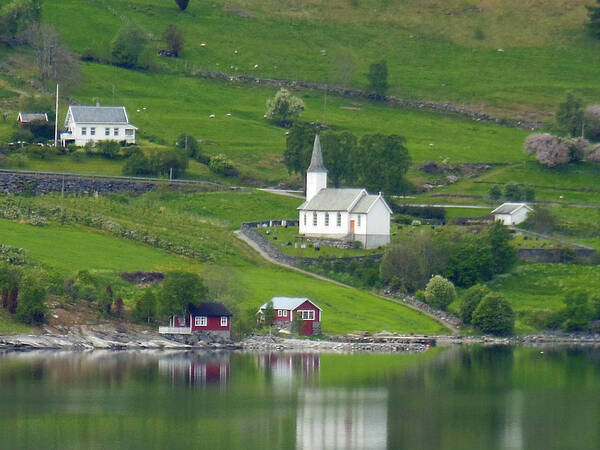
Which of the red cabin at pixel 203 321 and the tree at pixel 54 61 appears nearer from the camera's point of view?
the red cabin at pixel 203 321

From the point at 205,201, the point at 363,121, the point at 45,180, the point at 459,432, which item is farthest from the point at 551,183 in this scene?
the point at 459,432

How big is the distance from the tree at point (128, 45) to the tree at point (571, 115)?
163ft

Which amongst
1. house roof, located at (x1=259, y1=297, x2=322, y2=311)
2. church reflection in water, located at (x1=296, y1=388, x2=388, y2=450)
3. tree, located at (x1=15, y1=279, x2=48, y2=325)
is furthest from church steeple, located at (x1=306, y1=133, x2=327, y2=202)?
church reflection in water, located at (x1=296, y1=388, x2=388, y2=450)

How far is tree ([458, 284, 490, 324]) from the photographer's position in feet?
383

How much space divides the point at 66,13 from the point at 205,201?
64.4 metres

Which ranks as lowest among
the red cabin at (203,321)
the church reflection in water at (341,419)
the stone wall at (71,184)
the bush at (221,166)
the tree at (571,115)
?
the church reflection in water at (341,419)

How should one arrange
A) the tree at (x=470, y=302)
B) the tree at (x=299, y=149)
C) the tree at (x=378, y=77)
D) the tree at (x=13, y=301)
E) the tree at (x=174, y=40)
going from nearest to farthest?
1. the tree at (x=13, y=301)
2. the tree at (x=470, y=302)
3. the tree at (x=299, y=149)
4. the tree at (x=378, y=77)
5. the tree at (x=174, y=40)

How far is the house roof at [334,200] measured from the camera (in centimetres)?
13550

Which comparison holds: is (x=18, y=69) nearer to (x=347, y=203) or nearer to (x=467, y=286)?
(x=347, y=203)

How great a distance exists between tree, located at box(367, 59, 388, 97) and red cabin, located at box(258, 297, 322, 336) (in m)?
85.0

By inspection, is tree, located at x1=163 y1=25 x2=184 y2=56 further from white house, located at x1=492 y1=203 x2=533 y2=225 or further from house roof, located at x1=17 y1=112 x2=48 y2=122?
white house, located at x1=492 y1=203 x2=533 y2=225

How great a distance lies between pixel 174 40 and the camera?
193875 mm

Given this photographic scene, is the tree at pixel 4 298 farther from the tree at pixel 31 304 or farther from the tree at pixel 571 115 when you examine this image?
the tree at pixel 571 115

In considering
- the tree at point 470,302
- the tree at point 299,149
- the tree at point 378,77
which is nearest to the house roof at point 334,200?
the tree at point 299,149
